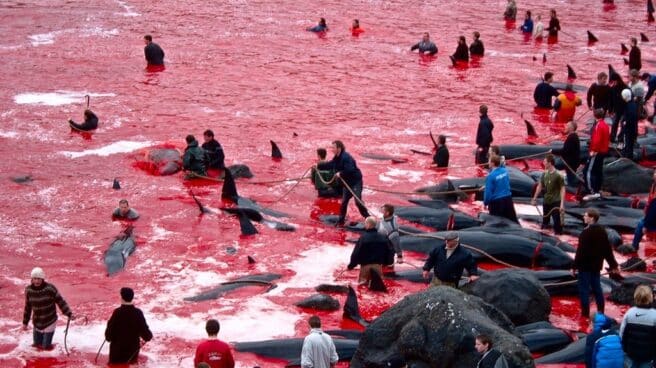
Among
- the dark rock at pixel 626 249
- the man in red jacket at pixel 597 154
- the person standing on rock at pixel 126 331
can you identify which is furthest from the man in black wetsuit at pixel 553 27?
the person standing on rock at pixel 126 331

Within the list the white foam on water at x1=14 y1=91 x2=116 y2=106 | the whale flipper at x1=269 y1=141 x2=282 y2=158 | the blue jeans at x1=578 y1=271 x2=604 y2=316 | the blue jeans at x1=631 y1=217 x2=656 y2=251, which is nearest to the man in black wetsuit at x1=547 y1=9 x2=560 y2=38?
the white foam on water at x1=14 y1=91 x2=116 y2=106

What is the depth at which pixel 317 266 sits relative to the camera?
18984 mm

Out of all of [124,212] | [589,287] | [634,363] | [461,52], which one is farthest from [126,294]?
[461,52]

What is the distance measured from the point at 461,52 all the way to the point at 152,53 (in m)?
11.1

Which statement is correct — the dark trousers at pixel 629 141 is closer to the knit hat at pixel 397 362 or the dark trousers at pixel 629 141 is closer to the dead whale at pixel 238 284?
the dead whale at pixel 238 284

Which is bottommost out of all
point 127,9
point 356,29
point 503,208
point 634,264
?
point 634,264

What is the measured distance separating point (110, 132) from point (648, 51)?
22797mm

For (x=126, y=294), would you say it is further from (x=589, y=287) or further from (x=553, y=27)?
(x=553, y=27)

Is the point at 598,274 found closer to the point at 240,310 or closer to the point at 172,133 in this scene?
the point at 240,310

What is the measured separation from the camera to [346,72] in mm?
35875

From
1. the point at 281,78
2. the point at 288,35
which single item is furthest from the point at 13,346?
the point at 288,35

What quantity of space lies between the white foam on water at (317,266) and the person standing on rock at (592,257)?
4.47m

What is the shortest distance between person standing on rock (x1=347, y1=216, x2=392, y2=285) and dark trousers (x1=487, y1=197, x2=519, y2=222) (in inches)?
133

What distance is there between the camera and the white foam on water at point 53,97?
30.7 metres
